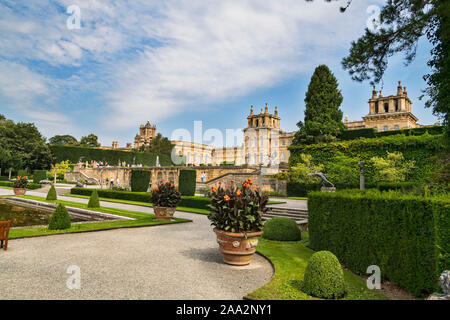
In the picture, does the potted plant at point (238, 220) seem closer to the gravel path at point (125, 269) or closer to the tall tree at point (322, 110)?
the gravel path at point (125, 269)

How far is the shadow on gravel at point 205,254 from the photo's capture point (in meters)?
6.58

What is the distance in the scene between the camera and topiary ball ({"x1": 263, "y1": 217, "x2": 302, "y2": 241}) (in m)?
8.88

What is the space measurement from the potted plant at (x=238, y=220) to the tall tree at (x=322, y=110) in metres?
27.2

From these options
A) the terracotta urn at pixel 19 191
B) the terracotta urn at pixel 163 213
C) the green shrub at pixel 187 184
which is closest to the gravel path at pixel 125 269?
the terracotta urn at pixel 163 213

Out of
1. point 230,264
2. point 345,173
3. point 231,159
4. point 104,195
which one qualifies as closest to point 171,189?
point 230,264

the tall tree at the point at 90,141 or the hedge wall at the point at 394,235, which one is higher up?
the tall tree at the point at 90,141

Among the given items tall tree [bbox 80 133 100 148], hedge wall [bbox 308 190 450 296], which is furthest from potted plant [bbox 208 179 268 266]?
tall tree [bbox 80 133 100 148]

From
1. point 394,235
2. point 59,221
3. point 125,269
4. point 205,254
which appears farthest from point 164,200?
point 394,235

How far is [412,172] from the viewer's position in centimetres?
2142

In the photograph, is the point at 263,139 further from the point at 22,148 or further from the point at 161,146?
the point at 22,148

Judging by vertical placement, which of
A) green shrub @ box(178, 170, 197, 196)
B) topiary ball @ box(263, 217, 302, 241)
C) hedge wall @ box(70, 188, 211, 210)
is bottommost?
topiary ball @ box(263, 217, 302, 241)

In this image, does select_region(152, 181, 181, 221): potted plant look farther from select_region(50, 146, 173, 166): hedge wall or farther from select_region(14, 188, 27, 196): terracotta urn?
select_region(50, 146, 173, 166): hedge wall

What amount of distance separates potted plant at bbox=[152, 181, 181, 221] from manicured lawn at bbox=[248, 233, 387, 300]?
533cm

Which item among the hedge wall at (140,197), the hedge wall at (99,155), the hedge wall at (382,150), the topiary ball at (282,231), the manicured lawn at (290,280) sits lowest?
the manicured lawn at (290,280)
